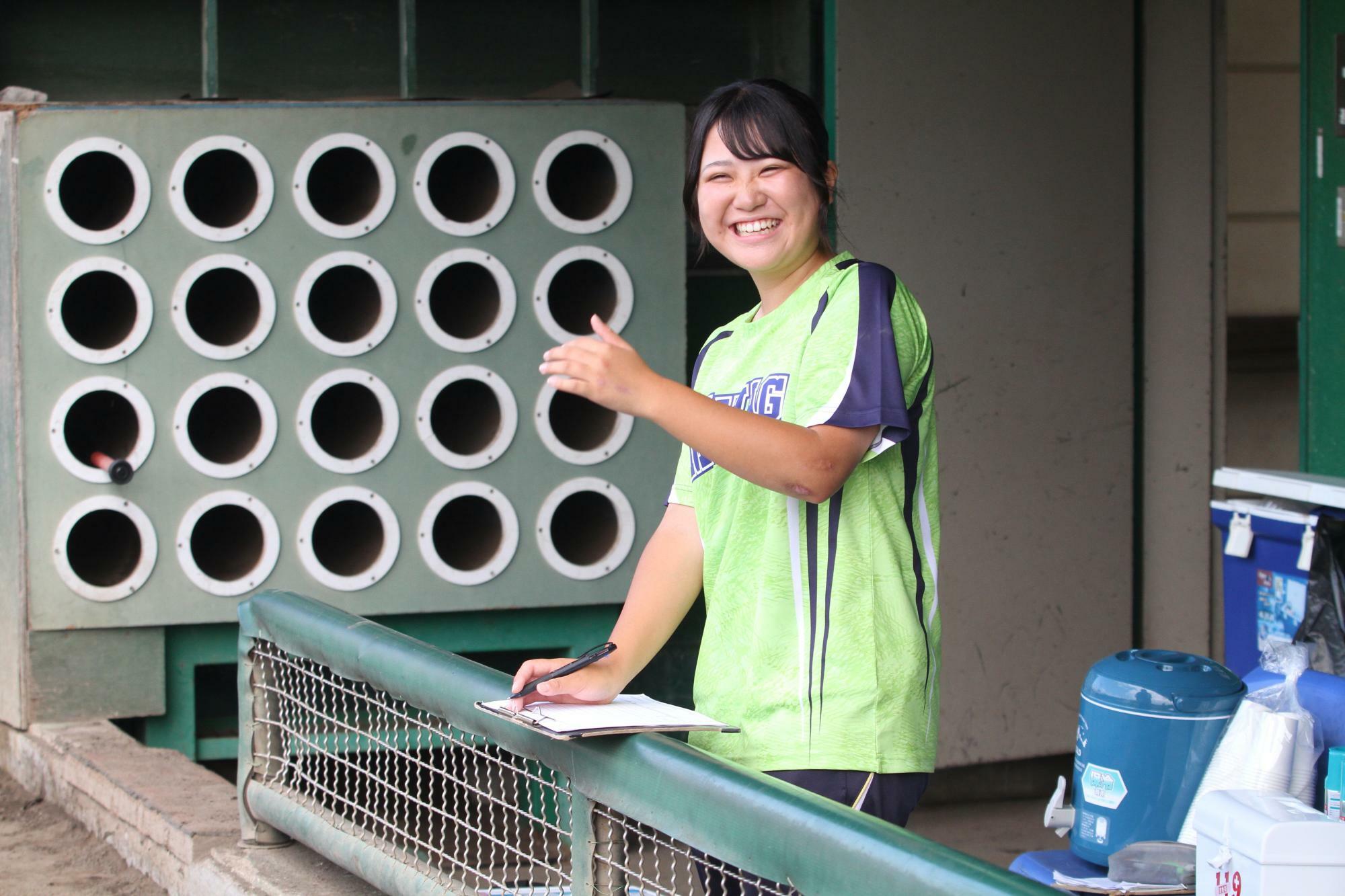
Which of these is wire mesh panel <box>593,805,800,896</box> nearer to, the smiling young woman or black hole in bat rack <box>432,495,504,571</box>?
the smiling young woman

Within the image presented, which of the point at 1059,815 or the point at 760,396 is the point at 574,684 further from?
the point at 1059,815

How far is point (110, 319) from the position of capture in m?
4.66

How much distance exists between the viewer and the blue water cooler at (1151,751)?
2.12 metres

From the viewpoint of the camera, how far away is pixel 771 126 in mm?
1684

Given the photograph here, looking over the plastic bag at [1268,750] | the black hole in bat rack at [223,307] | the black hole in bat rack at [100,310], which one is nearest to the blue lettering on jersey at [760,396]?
→ the plastic bag at [1268,750]

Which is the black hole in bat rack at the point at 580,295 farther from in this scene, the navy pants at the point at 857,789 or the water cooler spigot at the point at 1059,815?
the navy pants at the point at 857,789

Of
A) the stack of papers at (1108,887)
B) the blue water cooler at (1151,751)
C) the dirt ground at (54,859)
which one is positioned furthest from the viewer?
the dirt ground at (54,859)

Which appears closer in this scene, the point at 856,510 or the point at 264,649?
the point at 856,510

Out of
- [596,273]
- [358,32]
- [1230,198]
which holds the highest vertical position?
[358,32]

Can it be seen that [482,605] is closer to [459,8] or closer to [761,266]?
[459,8]

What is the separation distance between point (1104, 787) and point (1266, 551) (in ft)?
3.97

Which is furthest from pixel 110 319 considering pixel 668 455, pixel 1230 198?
pixel 1230 198

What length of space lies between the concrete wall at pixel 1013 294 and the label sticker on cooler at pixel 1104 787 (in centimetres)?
261

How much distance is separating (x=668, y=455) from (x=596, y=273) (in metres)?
0.60
